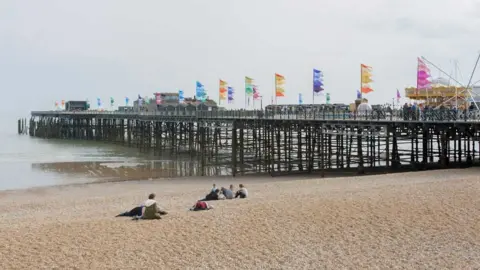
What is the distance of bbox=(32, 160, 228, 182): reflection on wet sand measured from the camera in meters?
35.1

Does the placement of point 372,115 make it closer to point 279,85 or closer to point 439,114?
point 439,114

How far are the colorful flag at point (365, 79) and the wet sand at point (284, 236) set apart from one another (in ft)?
53.4

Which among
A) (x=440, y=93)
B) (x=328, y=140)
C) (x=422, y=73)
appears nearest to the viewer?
(x=422, y=73)

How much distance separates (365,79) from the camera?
32250 millimetres

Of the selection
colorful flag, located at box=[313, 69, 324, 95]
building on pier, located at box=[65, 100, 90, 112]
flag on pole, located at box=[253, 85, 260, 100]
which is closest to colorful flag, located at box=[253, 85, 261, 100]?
flag on pole, located at box=[253, 85, 260, 100]

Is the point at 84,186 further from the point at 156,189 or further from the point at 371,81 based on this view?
the point at 371,81

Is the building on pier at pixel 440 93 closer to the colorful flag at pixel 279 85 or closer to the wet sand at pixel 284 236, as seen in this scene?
the colorful flag at pixel 279 85

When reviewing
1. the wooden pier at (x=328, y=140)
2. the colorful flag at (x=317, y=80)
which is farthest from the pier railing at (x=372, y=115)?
the colorful flag at (x=317, y=80)

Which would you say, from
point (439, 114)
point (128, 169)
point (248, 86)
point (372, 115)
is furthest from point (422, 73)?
point (128, 169)

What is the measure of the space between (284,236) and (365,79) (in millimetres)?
21854

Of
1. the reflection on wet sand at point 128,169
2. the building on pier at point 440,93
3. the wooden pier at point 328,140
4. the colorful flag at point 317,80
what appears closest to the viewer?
the wooden pier at point 328,140

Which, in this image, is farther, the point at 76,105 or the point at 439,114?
the point at 76,105

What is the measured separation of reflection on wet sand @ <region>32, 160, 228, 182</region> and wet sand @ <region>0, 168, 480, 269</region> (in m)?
18.6

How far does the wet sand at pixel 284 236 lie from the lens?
10438 mm
